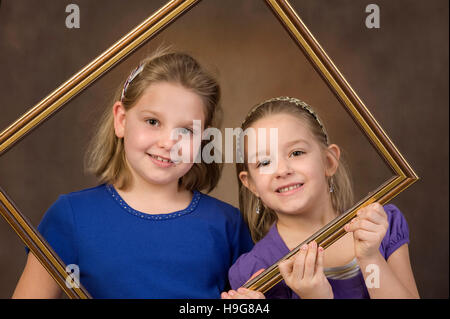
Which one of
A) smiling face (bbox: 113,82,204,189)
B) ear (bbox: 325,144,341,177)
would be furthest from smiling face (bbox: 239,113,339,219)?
smiling face (bbox: 113,82,204,189)

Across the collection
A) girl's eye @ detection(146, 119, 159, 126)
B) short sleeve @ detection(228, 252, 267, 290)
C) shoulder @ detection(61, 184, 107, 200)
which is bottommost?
short sleeve @ detection(228, 252, 267, 290)

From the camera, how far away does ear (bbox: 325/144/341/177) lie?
976mm

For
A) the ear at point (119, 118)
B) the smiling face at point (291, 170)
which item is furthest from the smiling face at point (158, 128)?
the smiling face at point (291, 170)

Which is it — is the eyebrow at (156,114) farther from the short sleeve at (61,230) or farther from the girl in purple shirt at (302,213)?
the short sleeve at (61,230)

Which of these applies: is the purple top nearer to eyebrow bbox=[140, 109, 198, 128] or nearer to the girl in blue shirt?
the girl in blue shirt

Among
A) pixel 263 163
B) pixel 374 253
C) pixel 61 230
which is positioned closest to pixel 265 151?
pixel 263 163

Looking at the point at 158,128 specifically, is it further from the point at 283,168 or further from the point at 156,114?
the point at 283,168

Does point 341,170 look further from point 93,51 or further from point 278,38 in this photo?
point 93,51

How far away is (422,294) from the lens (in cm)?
125

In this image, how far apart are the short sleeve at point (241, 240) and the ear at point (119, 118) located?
0.24 metres

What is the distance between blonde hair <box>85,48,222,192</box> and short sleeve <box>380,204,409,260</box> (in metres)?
0.30

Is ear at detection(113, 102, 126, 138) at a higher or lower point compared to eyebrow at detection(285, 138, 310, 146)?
higher

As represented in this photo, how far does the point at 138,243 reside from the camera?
3.13ft

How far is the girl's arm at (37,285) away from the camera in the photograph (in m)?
1.00
